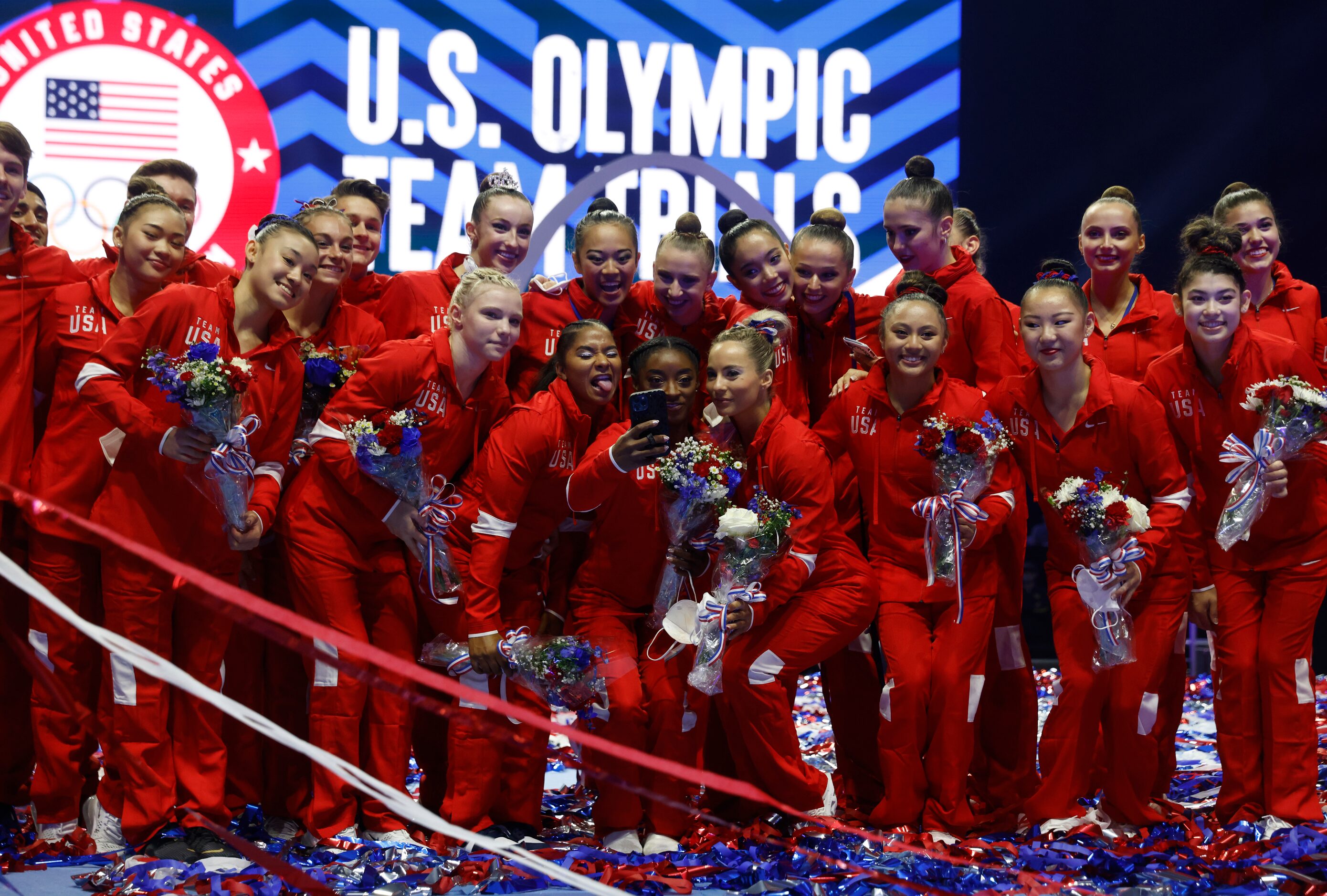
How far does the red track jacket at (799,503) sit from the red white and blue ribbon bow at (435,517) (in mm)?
904

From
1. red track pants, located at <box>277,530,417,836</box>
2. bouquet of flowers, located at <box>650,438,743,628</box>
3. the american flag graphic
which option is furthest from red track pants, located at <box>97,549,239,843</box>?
the american flag graphic

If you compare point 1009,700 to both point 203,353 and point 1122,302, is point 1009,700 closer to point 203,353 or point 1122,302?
point 1122,302

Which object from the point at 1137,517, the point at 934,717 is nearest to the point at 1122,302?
the point at 1137,517

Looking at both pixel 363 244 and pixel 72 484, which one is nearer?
pixel 72 484

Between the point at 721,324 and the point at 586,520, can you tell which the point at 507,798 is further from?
the point at 721,324

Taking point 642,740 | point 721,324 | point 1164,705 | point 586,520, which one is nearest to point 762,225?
point 721,324

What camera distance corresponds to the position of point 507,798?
418 cm

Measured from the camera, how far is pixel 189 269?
4.51m

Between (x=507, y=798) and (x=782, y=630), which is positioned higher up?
(x=782, y=630)

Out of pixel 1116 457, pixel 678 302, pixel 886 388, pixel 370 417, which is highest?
pixel 678 302

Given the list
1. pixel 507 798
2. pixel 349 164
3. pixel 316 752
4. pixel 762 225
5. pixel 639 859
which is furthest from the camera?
pixel 349 164

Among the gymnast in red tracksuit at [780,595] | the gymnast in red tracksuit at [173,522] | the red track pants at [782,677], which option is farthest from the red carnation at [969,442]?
the gymnast in red tracksuit at [173,522]

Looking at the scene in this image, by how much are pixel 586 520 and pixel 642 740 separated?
0.77 meters

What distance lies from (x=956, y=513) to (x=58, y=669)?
2.86 metres
